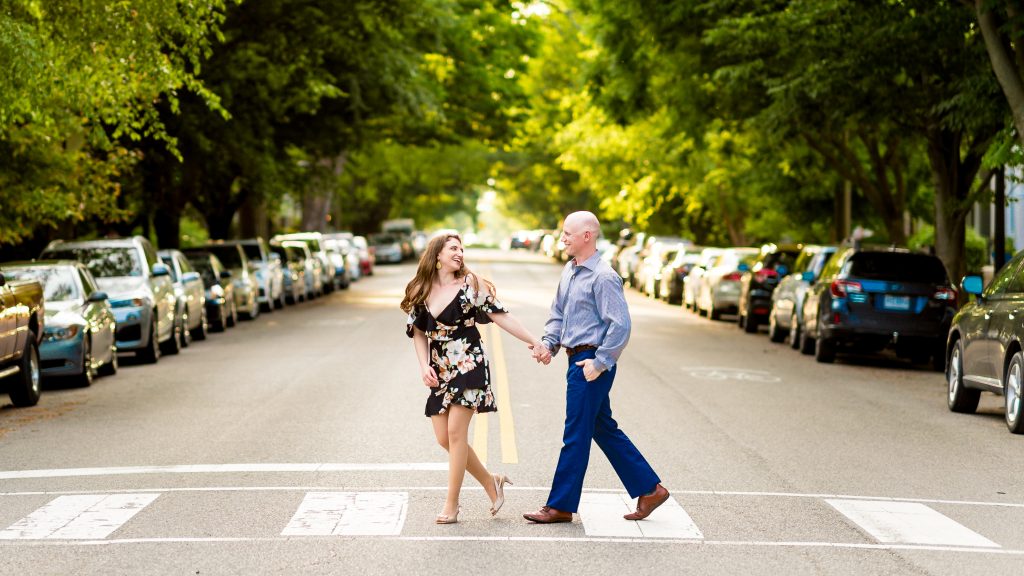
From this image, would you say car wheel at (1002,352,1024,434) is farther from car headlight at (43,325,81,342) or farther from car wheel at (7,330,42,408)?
car headlight at (43,325,81,342)

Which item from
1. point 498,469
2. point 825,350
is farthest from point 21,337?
point 825,350

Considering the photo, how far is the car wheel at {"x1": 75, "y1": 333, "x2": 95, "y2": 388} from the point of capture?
57.3ft

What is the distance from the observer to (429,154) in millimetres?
79312

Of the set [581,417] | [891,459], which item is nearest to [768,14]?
[891,459]

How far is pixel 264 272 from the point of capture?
34062 mm

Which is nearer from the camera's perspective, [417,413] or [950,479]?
[950,479]

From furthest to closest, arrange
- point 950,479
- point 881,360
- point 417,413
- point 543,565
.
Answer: point 881,360, point 417,413, point 950,479, point 543,565

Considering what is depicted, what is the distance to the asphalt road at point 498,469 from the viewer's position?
7.76m

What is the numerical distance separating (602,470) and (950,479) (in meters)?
2.38

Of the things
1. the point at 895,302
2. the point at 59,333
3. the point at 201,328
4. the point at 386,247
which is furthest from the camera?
the point at 386,247

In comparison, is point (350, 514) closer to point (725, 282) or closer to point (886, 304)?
point (886, 304)

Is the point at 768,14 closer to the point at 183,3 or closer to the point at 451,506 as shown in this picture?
the point at 183,3

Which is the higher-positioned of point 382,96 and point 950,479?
point 382,96

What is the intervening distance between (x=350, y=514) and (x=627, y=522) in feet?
5.12
